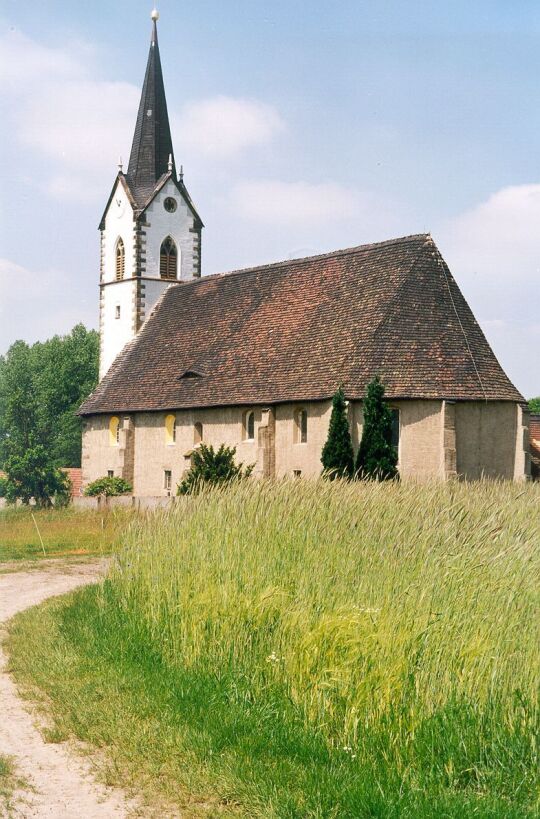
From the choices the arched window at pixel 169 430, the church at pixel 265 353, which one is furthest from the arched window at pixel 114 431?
the arched window at pixel 169 430

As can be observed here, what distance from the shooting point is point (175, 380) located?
41.3 metres

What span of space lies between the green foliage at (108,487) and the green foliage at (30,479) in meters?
17.8

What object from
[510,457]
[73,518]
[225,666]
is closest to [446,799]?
[225,666]

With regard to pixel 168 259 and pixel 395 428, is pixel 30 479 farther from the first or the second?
pixel 395 428

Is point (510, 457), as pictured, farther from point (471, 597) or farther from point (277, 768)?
point (277, 768)

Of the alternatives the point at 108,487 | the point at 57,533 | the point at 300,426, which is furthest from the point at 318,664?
the point at 108,487

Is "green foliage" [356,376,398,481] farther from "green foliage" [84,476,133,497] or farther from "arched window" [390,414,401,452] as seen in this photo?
"green foliage" [84,476,133,497]

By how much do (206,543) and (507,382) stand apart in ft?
77.2

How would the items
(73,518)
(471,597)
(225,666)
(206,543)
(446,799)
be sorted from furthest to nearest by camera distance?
(73,518)
(206,543)
(225,666)
(471,597)
(446,799)

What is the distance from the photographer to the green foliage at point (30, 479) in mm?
60344

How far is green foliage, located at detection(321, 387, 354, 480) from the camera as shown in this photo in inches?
1231

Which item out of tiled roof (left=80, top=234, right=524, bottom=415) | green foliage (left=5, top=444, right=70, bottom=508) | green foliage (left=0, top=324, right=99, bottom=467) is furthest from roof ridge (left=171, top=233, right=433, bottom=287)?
green foliage (left=0, top=324, right=99, bottom=467)

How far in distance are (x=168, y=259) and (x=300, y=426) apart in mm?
16748

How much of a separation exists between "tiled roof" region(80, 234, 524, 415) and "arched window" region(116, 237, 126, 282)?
437 cm
